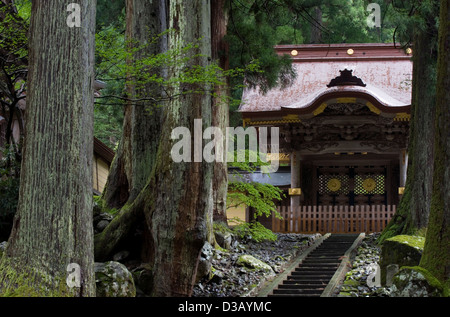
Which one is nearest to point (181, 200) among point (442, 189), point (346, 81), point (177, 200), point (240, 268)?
point (177, 200)

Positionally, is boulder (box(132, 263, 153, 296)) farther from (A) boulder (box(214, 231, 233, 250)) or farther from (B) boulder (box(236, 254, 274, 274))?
(A) boulder (box(214, 231, 233, 250))

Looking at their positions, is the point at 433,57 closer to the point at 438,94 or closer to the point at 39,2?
the point at 438,94

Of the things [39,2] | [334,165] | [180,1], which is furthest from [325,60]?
[39,2]

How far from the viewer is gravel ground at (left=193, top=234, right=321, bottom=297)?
11.1 meters

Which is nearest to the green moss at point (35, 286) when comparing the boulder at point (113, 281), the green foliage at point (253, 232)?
the boulder at point (113, 281)

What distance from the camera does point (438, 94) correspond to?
8.08 m

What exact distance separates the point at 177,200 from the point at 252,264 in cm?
340

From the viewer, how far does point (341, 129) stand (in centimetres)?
2139

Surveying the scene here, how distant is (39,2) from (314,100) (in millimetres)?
12818

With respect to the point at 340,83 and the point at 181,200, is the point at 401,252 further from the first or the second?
the point at 340,83

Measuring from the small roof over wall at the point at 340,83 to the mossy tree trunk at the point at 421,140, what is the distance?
4.49 meters

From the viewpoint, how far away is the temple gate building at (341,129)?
1961 centimetres

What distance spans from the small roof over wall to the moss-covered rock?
29.8ft

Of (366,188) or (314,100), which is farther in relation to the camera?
(366,188)
